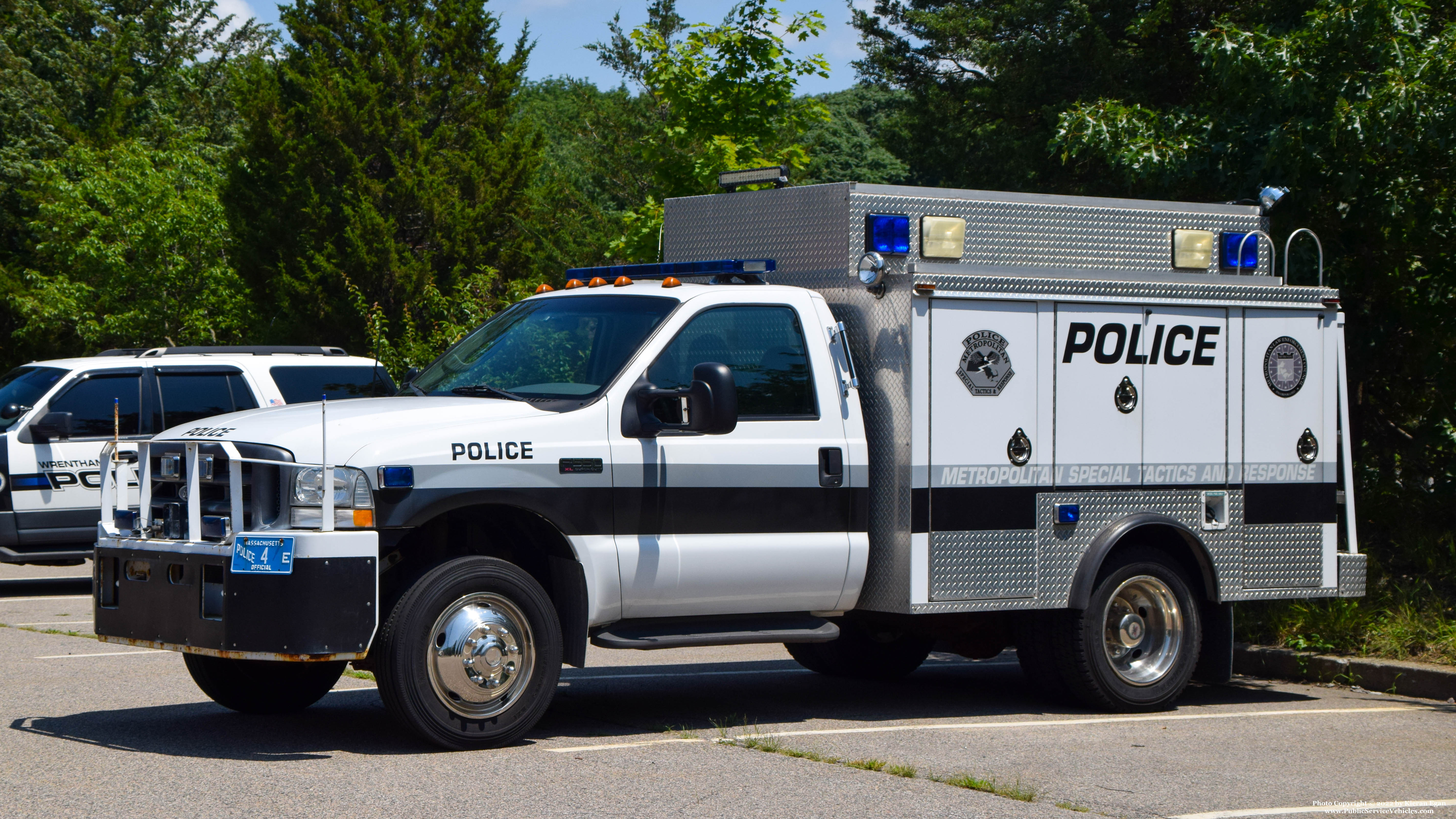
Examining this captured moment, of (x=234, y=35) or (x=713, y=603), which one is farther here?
(x=234, y=35)

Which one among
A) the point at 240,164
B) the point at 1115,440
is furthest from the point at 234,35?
the point at 1115,440

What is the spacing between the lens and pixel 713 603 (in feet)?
26.9

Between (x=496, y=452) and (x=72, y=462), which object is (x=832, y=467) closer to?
(x=496, y=452)

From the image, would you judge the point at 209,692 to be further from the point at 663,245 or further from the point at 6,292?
the point at 6,292

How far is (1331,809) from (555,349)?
415 cm

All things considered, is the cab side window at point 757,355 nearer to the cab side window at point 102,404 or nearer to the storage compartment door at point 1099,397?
the storage compartment door at point 1099,397

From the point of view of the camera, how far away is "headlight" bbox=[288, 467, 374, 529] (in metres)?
7.12

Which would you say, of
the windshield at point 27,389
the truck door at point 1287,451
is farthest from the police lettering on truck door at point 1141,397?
the windshield at point 27,389

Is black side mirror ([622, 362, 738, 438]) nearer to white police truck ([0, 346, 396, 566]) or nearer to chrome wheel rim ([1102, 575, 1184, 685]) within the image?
chrome wheel rim ([1102, 575, 1184, 685])

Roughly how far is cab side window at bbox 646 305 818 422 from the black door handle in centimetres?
19

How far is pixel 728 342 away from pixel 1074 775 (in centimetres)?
269

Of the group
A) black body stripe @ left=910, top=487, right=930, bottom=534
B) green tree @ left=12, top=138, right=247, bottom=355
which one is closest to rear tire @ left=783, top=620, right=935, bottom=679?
black body stripe @ left=910, top=487, right=930, bottom=534

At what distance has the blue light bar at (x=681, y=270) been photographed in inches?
347

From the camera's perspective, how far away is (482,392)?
818 centimetres
